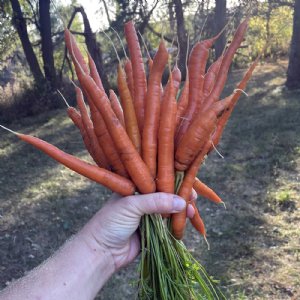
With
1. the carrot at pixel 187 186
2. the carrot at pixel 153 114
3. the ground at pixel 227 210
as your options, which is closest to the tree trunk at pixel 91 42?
the ground at pixel 227 210

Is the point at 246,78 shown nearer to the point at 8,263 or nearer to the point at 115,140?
the point at 115,140

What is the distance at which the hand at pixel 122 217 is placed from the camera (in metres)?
1.77

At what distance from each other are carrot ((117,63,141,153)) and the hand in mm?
261

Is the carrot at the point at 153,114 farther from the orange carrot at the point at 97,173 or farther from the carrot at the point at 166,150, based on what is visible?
the orange carrot at the point at 97,173

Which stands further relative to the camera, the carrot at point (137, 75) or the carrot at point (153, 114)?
the carrot at point (137, 75)

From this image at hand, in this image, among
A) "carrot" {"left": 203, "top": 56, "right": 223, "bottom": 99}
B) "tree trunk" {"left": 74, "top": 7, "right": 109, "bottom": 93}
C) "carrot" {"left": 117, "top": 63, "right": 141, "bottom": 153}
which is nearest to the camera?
"carrot" {"left": 117, "top": 63, "right": 141, "bottom": 153}

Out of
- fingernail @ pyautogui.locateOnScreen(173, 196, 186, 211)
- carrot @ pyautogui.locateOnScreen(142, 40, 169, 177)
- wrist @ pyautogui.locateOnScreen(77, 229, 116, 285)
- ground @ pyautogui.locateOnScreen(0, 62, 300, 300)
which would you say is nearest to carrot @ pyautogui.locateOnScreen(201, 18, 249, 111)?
carrot @ pyautogui.locateOnScreen(142, 40, 169, 177)

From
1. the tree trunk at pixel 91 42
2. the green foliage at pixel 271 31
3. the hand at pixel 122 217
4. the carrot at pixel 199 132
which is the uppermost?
the carrot at pixel 199 132

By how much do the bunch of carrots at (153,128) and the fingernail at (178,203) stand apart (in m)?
0.06

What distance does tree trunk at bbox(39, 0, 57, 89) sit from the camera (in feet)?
40.8

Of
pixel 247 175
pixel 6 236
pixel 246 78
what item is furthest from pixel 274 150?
pixel 246 78

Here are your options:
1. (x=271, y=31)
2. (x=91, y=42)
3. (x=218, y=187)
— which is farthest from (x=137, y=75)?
(x=271, y=31)

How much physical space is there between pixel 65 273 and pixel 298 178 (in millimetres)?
4504

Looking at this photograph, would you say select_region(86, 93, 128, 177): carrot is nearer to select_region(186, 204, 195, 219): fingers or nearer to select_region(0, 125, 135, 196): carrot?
select_region(0, 125, 135, 196): carrot
